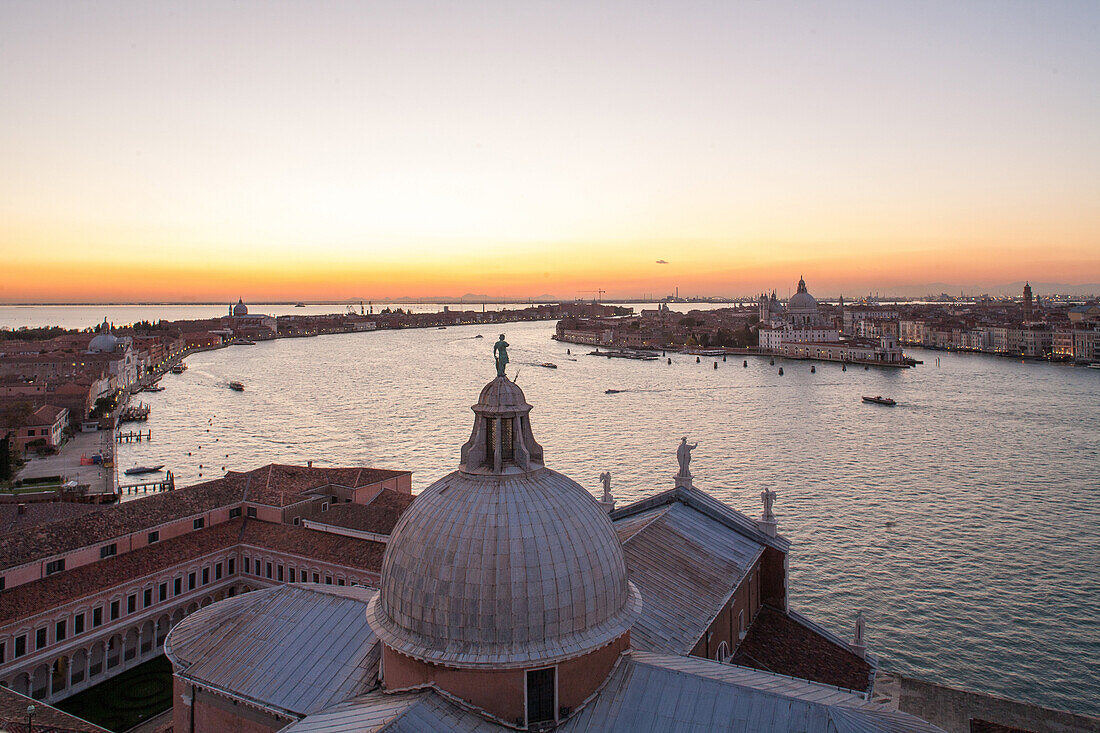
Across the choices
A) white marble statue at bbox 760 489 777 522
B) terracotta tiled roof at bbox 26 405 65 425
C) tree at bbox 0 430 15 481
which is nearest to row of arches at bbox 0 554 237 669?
white marble statue at bbox 760 489 777 522

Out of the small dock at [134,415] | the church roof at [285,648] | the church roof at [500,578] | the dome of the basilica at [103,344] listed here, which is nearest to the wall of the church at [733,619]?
the church roof at [500,578]

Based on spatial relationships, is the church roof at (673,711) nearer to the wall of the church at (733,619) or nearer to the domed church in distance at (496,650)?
the domed church in distance at (496,650)

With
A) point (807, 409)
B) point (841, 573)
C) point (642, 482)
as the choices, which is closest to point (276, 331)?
point (807, 409)

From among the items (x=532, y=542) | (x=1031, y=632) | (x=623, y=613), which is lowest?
(x=1031, y=632)

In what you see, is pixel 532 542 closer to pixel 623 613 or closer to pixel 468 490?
pixel 468 490

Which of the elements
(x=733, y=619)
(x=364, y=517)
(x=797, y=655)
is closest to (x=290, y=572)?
(x=364, y=517)

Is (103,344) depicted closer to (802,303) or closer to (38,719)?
(38,719)
